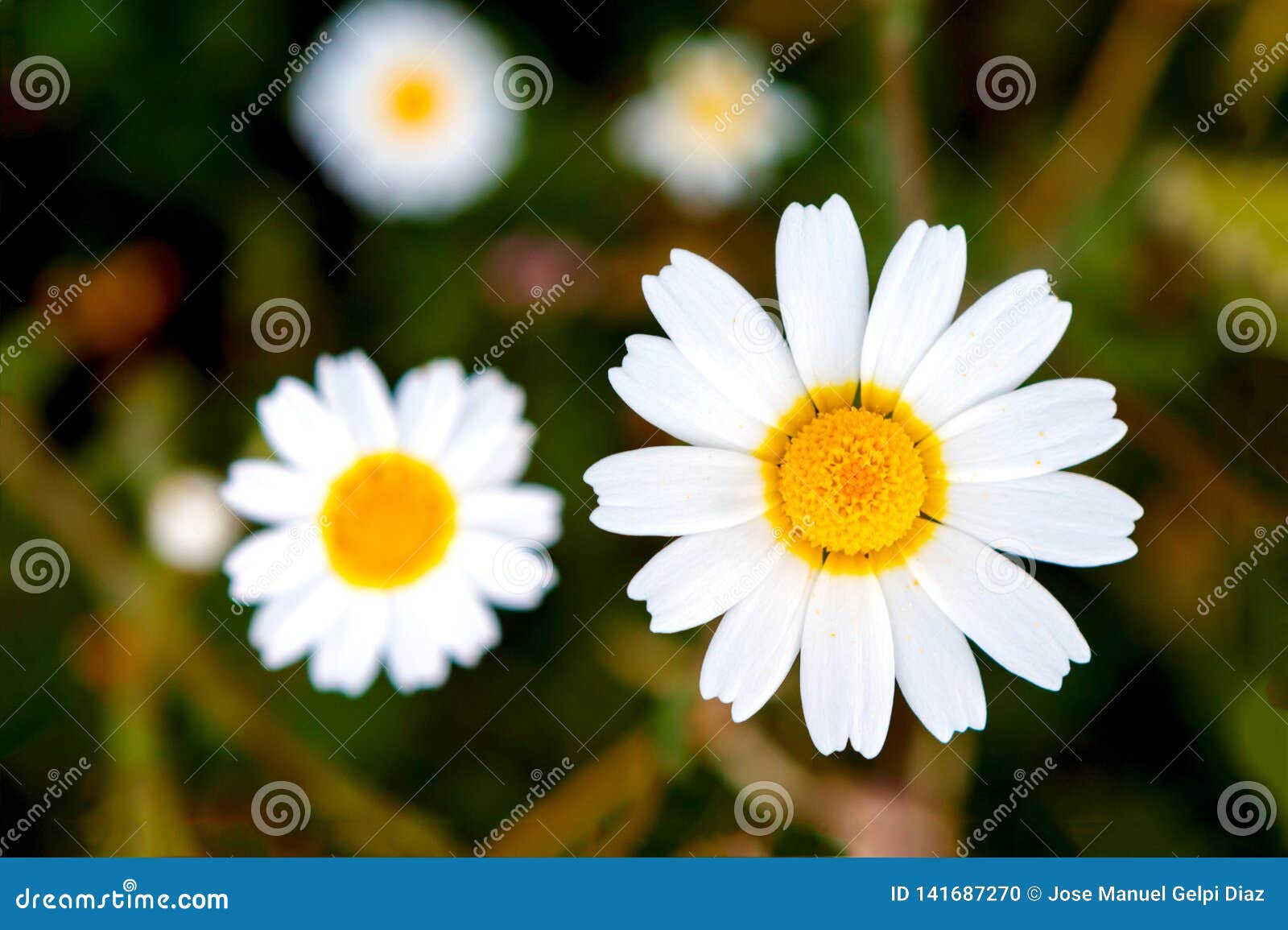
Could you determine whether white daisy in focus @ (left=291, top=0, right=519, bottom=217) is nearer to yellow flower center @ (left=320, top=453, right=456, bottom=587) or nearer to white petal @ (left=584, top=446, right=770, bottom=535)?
yellow flower center @ (left=320, top=453, right=456, bottom=587)

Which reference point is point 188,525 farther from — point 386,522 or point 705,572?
point 705,572

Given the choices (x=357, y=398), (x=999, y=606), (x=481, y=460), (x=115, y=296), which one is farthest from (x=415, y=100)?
(x=999, y=606)

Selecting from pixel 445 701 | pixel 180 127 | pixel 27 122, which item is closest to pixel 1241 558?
pixel 445 701

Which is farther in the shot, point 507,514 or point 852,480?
point 507,514
